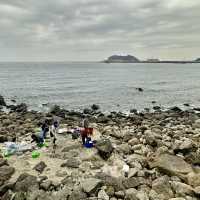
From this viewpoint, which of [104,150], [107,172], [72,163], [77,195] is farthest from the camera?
[104,150]

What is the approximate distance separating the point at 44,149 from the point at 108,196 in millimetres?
6425

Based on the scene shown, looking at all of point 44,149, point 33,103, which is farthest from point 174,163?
point 33,103

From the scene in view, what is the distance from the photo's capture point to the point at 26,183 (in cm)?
1170

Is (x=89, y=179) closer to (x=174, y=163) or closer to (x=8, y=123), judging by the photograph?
(x=174, y=163)

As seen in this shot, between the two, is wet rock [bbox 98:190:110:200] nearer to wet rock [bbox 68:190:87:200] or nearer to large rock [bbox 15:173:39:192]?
wet rock [bbox 68:190:87:200]

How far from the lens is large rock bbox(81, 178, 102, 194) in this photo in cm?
1104

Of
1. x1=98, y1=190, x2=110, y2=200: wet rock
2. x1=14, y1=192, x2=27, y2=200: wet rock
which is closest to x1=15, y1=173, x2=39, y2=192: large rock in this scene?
x1=14, y1=192, x2=27, y2=200: wet rock

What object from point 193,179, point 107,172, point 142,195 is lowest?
point 107,172

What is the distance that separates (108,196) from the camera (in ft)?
35.8

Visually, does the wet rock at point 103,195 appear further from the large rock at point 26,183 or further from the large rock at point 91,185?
the large rock at point 26,183

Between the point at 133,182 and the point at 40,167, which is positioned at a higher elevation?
the point at 133,182

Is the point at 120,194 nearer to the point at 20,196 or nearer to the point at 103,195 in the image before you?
the point at 103,195

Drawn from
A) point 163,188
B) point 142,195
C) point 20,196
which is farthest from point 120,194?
point 20,196

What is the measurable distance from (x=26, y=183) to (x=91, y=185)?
246 cm
